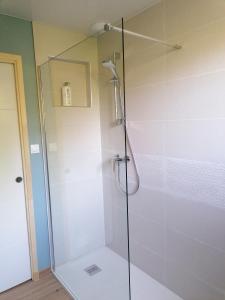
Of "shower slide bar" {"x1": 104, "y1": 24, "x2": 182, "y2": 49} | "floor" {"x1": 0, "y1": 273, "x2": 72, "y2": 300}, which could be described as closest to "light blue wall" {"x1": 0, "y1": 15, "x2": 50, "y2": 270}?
"floor" {"x1": 0, "y1": 273, "x2": 72, "y2": 300}

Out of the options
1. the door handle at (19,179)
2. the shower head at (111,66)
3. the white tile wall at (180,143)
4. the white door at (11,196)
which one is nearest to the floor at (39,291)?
the white door at (11,196)

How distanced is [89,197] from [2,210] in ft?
2.81

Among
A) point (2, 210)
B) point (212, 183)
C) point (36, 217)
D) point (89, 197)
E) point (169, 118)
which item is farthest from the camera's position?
point (89, 197)

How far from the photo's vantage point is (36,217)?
224 cm

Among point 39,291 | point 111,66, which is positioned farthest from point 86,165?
point 39,291

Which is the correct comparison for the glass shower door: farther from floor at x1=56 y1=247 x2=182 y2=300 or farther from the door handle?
the door handle

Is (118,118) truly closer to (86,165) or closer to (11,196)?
(86,165)

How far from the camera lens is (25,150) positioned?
6.95 feet

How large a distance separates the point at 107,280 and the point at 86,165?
3.68 feet

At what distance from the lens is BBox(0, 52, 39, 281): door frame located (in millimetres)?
→ 2018

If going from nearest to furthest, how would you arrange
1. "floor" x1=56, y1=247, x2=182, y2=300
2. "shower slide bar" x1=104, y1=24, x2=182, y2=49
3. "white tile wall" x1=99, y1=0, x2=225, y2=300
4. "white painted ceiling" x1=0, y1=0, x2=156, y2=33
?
"white tile wall" x1=99, y1=0, x2=225, y2=300 → "shower slide bar" x1=104, y1=24, x2=182, y2=49 → "white painted ceiling" x1=0, y1=0, x2=156, y2=33 → "floor" x1=56, y1=247, x2=182, y2=300

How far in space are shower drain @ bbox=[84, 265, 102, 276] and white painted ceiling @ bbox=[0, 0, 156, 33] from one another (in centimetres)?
237

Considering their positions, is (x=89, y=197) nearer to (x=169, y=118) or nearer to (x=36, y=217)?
(x=36, y=217)

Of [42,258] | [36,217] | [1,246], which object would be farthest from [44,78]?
[42,258]
